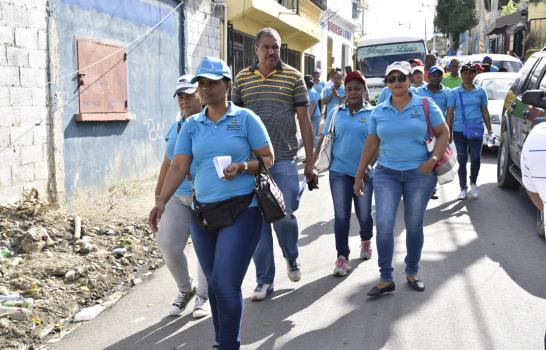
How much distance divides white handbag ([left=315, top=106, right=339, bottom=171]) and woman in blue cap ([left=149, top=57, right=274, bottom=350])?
7.01 ft

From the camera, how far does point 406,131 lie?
4672 millimetres

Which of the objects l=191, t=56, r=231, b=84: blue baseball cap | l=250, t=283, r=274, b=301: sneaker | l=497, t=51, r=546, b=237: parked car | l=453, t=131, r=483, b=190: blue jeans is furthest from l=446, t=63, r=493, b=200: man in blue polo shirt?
l=191, t=56, r=231, b=84: blue baseball cap

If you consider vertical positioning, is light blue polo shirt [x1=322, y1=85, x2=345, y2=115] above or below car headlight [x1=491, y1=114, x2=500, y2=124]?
above

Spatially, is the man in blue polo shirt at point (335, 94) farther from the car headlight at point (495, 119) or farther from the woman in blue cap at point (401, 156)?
the woman in blue cap at point (401, 156)

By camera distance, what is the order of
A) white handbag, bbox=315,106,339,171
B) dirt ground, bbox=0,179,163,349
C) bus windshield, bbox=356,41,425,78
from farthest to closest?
bus windshield, bbox=356,41,425,78 → white handbag, bbox=315,106,339,171 → dirt ground, bbox=0,179,163,349

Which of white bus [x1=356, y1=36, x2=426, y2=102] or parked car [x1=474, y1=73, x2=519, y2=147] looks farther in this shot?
white bus [x1=356, y1=36, x2=426, y2=102]

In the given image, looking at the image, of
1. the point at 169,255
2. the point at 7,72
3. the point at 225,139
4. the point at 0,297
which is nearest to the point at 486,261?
the point at 169,255

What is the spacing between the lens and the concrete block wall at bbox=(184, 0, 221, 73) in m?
11.6

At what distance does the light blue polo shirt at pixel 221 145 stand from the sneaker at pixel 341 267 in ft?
7.00

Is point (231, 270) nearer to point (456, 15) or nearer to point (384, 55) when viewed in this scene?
point (384, 55)

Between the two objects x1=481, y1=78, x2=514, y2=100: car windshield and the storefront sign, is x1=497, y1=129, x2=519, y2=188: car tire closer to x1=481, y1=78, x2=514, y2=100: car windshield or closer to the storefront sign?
x1=481, y1=78, x2=514, y2=100: car windshield

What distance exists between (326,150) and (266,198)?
2.33 meters

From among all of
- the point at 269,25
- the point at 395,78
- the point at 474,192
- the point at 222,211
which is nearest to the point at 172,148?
the point at 222,211

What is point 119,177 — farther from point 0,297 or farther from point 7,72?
point 0,297
